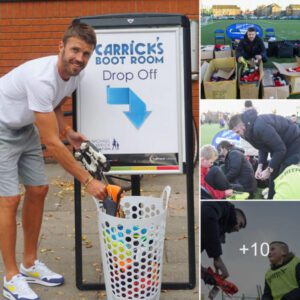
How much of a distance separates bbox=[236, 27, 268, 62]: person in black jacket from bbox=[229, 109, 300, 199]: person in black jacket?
31 centimetres

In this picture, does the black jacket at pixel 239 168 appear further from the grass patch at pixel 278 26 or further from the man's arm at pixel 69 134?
the man's arm at pixel 69 134

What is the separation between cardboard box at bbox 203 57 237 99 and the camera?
132 inches

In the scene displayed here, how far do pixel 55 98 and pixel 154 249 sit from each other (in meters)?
1.03

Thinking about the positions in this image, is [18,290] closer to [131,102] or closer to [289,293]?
[131,102]

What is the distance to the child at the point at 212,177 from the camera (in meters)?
3.57

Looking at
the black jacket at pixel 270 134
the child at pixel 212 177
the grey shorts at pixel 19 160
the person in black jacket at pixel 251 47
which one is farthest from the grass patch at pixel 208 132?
the grey shorts at pixel 19 160

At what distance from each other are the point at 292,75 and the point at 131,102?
1100mm

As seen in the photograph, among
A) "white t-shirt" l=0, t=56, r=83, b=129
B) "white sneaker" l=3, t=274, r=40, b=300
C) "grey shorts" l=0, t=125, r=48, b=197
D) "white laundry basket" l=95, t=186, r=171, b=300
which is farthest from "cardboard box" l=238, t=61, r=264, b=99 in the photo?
"white sneaker" l=3, t=274, r=40, b=300

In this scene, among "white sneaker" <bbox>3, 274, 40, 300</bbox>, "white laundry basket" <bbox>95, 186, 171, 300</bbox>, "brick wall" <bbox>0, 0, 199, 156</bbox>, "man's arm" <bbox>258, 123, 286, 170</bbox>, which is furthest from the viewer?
"brick wall" <bbox>0, 0, 199, 156</bbox>

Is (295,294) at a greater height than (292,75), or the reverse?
(292,75)

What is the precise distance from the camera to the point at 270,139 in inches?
139

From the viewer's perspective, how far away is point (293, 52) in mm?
3336

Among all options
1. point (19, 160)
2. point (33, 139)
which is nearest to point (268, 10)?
point (33, 139)

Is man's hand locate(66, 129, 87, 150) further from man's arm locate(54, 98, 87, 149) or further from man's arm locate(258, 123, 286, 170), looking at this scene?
man's arm locate(258, 123, 286, 170)
